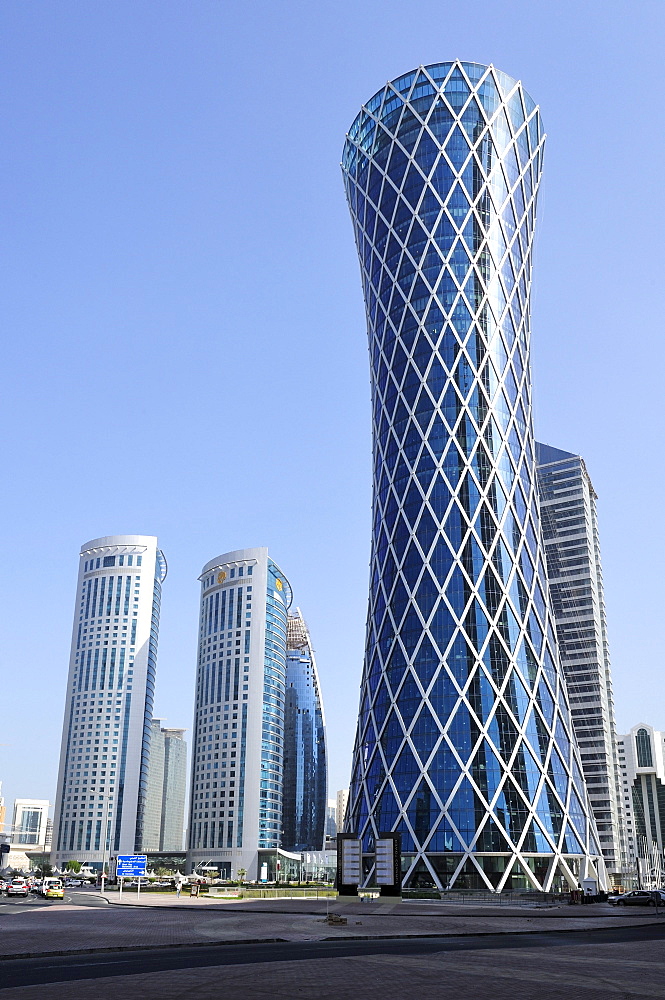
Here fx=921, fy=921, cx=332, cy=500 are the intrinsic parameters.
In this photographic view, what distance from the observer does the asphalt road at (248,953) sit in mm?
21609

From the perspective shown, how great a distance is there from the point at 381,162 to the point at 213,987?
4512 inches

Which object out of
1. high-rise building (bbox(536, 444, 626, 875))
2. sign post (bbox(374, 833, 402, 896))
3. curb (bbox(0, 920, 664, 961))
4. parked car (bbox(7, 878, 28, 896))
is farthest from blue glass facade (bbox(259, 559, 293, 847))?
curb (bbox(0, 920, 664, 961))

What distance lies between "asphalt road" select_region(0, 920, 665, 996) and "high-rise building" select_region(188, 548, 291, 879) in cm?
14881

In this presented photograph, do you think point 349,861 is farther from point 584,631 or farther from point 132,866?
point 584,631

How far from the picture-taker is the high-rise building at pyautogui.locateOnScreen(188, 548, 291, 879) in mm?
179125

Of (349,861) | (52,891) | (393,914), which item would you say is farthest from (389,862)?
(52,891)

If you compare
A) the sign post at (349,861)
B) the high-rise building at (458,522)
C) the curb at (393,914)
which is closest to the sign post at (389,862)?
the sign post at (349,861)

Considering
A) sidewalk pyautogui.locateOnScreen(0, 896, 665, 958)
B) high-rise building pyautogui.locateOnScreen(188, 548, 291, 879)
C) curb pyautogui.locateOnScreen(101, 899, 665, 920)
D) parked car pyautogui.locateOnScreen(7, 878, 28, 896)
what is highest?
high-rise building pyautogui.locateOnScreen(188, 548, 291, 879)

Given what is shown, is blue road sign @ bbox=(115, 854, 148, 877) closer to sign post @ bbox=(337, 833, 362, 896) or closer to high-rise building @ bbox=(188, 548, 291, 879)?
sign post @ bbox=(337, 833, 362, 896)

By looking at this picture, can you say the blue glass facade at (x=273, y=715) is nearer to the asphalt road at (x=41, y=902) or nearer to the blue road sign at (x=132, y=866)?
the asphalt road at (x=41, y=902)

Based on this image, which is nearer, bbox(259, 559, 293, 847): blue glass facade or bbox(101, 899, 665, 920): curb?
bbox(101, 899, 665, 920): curb

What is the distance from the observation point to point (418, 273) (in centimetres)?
11056

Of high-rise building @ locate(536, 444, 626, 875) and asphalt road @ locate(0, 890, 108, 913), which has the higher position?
high-rise building @ locate(536, 444, 626, 875)

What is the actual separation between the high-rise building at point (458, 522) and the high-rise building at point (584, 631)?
237ft
